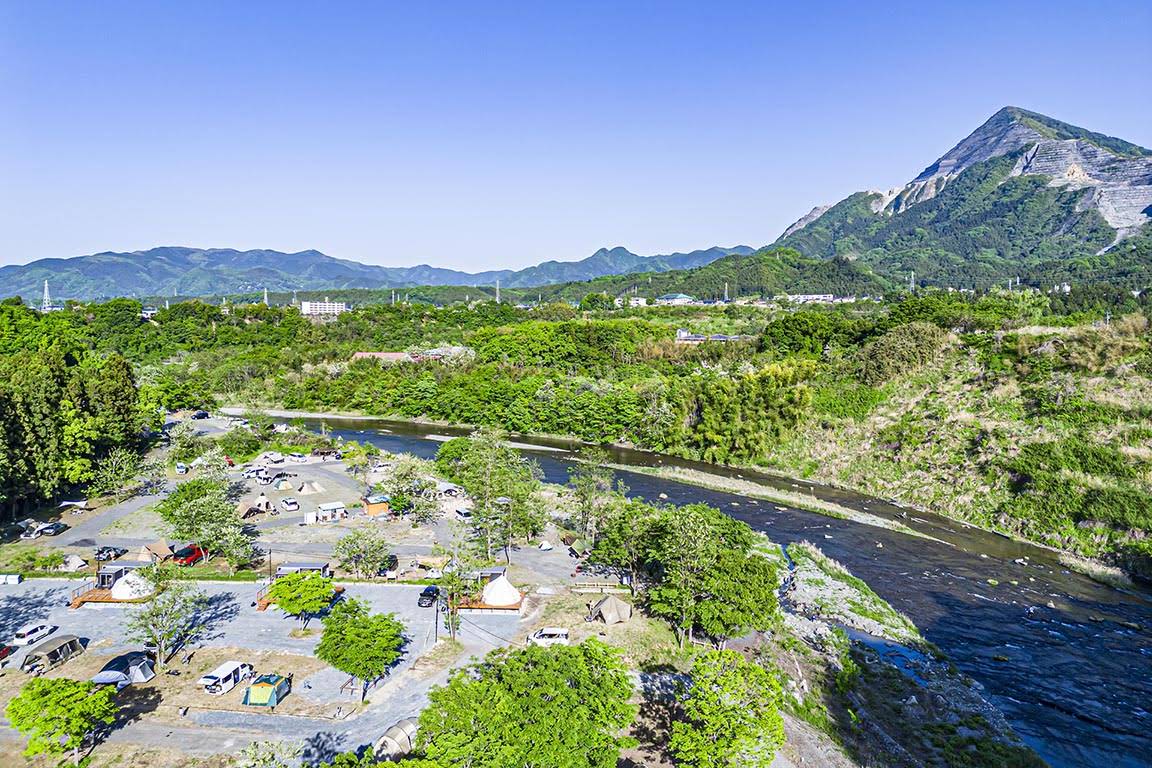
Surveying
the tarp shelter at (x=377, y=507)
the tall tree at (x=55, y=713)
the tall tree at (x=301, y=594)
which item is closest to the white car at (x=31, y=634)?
the tall tree at (x=301, y=594)

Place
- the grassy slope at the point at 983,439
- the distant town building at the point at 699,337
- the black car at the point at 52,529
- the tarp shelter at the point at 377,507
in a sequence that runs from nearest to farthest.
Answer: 1. the black car at the point at 52,529
2. the grassy slope at the point at 983,439
3. the tarp shelter at the point at 377,507
4. the distant town building at the point at 699,337

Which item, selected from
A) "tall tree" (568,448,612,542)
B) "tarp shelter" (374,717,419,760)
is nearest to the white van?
"tarp shelter" (374,717,419,760)

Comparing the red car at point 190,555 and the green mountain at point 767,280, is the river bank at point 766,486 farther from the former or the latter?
the green mountain at point 767,280

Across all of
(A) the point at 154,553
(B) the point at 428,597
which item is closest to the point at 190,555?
(A) the point at 154,553

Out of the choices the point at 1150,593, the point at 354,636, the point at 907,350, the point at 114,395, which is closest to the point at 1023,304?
the point at 907,350

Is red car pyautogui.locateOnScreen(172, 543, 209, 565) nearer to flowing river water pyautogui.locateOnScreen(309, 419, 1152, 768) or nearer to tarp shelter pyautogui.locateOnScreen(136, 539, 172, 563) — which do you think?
tarp shelter pyautogui.locateOnScreen(136, 539, 172, 563)

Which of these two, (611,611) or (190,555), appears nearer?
(611,611)

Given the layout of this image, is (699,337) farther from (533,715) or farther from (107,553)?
(533,715)
